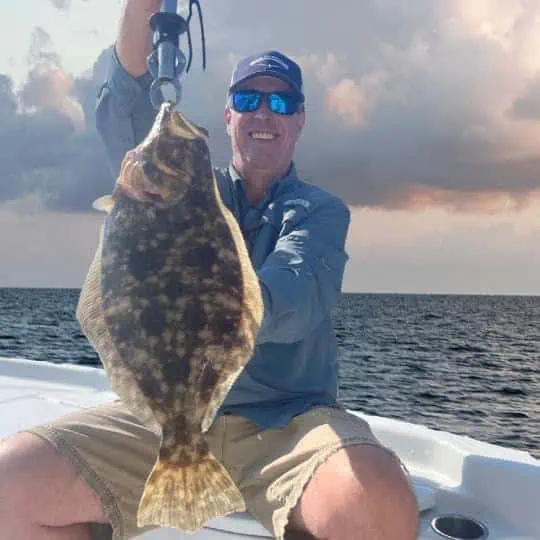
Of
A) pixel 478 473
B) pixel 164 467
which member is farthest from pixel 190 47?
pixel 478 473

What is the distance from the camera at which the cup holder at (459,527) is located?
12.7ft

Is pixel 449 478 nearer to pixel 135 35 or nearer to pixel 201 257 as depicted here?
pixel 201 257

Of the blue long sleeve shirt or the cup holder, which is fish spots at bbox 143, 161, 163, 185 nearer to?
the blue long sleeve shirt

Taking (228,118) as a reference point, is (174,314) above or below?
below

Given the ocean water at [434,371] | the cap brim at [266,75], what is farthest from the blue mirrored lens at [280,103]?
the ocean water at [434,371]

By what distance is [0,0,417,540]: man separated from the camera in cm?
290

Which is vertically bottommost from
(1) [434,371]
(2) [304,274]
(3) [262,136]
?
(1) [434,371]

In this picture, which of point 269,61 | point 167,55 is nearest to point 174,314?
point 167,55

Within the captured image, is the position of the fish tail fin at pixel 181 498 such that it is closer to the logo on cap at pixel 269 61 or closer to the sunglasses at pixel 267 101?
the sunglasses at pixel 267 101

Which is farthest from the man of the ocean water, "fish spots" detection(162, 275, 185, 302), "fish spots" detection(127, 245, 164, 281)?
the ocean water

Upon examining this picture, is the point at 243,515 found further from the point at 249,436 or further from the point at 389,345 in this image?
the point at 389,345

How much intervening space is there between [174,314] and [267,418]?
1.17 metres

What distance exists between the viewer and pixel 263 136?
156 inches

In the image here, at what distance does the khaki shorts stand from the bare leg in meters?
0.05
